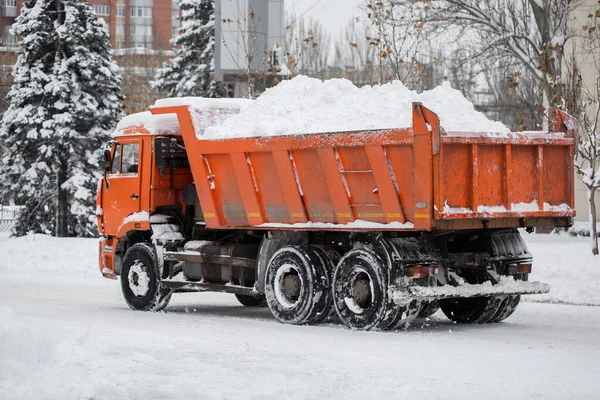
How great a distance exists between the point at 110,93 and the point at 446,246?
2606 centimetres

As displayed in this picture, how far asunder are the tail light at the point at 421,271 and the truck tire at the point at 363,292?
27 centimetres

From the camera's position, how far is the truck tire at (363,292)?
39.5ft

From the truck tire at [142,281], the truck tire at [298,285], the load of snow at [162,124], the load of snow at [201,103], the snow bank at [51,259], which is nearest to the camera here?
the truck tire at [298,285]

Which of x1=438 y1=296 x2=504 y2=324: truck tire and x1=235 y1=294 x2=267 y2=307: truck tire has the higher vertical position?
x1=438 y1=296 x2=504 y2=324: truck tire

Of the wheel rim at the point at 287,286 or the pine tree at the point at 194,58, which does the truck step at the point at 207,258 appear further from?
the pine tree at the point at 194,58

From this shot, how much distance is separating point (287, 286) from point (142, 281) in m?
3.03

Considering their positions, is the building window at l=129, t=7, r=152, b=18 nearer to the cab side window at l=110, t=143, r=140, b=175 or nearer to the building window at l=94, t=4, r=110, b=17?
the building window at l=94, t=4, r=110, b=17

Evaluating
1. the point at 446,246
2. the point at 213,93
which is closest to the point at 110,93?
the point at 213,93

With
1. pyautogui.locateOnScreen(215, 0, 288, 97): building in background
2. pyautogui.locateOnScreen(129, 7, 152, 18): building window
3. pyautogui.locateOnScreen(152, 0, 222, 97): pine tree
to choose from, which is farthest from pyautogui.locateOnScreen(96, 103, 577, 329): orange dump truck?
pyautogui.locateOnScreen(129, 7, 152, 18): building window

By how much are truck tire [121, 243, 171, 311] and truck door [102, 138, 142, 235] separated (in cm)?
63

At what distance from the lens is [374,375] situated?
346 inches

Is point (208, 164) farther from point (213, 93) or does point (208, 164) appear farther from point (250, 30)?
point (213, 93)

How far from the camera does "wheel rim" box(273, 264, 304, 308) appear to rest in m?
13.3

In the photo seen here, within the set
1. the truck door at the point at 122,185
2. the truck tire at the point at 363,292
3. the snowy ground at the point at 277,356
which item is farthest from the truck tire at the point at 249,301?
the truck tire at the point at 363,292
